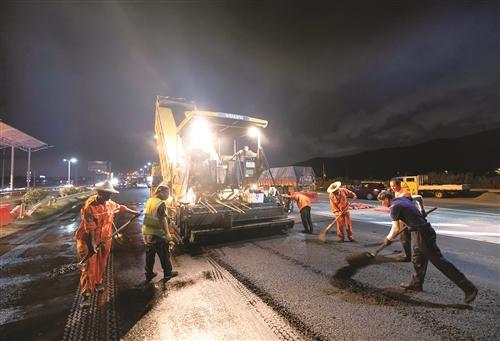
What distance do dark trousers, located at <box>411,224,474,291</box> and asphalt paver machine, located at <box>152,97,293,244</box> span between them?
3.91m

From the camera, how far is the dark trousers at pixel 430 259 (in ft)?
11.8

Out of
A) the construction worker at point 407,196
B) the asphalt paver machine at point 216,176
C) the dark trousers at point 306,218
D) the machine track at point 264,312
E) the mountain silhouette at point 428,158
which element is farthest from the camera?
the mountain silhouette at point 428,158

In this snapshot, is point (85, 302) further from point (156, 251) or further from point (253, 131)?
point (253, 131)

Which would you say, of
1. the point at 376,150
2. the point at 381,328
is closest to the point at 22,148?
the point at 381,328

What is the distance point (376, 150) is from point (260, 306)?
638 ft

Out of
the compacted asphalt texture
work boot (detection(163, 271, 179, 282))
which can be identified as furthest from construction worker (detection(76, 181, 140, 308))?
work boot (detection(163, 271, 179, 282))

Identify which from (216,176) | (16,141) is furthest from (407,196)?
(16,141)

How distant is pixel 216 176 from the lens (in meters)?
7.91

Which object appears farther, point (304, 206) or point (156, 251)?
point (304, 206)

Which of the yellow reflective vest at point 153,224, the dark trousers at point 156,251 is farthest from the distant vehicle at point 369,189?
the yellow reflective vest at point 153,224

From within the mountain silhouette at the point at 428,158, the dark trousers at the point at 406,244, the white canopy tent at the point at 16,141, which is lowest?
the dark trousers at the point at 406,244

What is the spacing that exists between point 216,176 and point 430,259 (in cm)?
539

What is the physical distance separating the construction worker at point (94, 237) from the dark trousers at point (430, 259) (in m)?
4.30

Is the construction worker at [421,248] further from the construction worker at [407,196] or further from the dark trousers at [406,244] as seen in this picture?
the dark trousers at [406,244]
